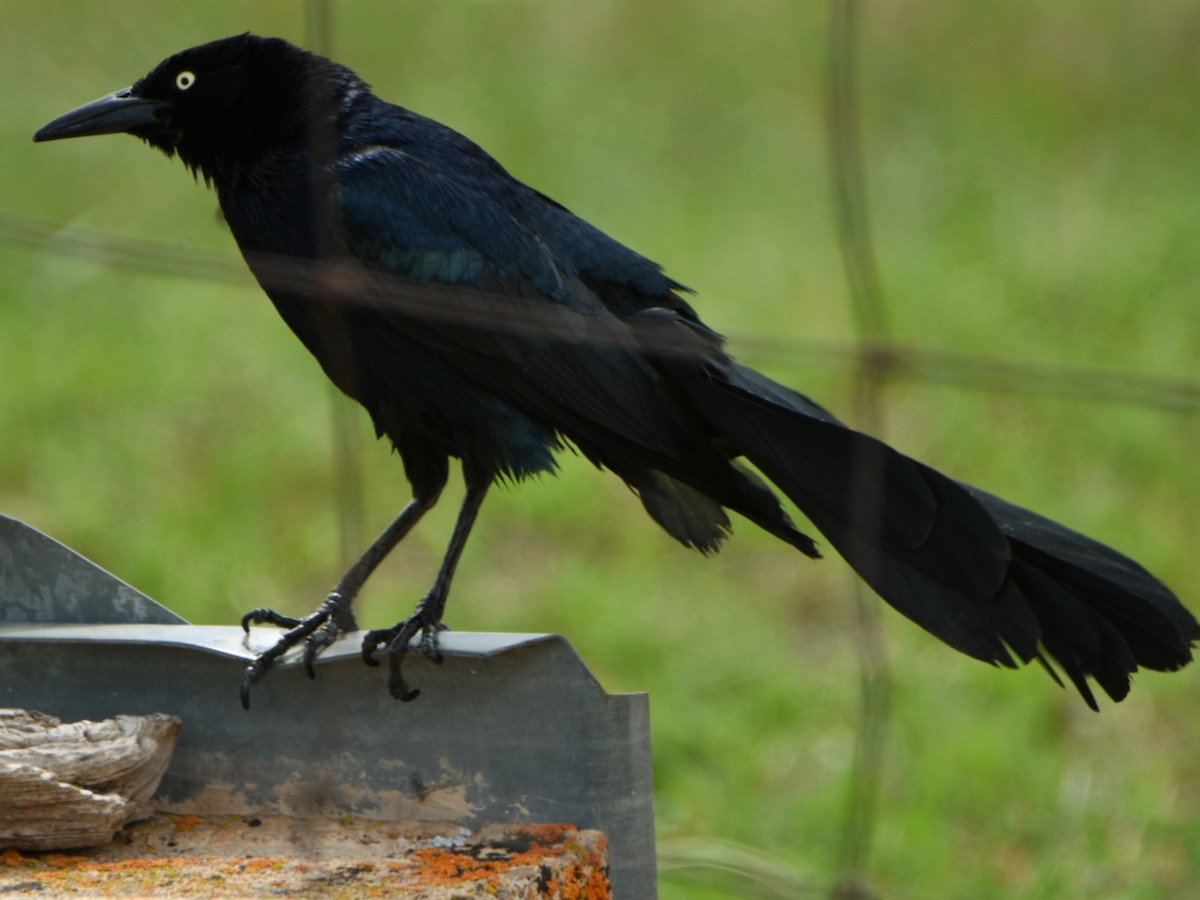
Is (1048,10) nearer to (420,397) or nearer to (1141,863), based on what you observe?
(1141,863)

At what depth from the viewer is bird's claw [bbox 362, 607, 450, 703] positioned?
211 centimetres

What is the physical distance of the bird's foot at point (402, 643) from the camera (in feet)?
6.91

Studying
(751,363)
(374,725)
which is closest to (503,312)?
(374,725)

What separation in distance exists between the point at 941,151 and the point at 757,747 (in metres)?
4.12

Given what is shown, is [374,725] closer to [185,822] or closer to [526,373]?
[185,822]

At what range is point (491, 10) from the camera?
28.6 ft

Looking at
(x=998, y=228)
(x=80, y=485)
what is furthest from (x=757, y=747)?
(x=998, y=228)

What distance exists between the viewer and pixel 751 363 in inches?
239

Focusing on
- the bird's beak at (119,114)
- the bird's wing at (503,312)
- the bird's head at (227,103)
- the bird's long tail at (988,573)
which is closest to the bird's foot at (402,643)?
the bird's wing at (503,312)

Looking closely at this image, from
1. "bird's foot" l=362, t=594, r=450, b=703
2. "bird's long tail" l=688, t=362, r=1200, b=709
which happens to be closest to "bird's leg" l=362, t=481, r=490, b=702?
"bird's foot" l=362, t=594, r=450, b=703

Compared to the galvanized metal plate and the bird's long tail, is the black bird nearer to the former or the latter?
the bird's long tail

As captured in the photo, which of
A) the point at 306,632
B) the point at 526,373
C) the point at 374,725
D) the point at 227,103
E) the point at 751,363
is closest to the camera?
the point at 374,725

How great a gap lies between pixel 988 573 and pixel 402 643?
0.83 metres

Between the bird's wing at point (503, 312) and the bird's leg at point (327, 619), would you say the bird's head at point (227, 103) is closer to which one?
the bird's wing at point (503, 312)
